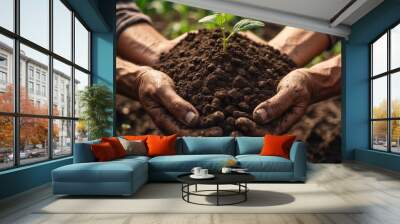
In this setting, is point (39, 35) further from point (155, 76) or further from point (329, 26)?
point (329, 26)

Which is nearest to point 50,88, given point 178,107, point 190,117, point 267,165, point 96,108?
point 96,108

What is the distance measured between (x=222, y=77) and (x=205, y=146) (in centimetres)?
251

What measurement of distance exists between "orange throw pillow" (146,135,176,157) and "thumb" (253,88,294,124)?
2701 millimetres

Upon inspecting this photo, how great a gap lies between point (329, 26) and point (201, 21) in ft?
9.32

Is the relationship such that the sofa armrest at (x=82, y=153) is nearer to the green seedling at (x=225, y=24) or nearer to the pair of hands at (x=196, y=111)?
the pair of hands at (x=196, y=111)

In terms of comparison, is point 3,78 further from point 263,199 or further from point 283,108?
point 283,108

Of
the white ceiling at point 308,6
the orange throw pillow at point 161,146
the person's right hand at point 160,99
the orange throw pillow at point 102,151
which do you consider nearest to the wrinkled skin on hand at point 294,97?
the person's right hand at point 160,99

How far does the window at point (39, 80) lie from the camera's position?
15.5 feet

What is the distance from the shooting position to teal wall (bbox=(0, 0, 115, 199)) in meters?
5.41

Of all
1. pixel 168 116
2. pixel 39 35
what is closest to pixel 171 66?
pixel 168 116

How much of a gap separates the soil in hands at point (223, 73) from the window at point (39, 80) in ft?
7.41

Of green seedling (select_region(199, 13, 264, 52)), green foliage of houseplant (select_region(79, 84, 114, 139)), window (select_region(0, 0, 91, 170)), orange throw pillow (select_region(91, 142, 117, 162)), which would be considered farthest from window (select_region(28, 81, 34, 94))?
green seedling (select_region(199, 13, 264, 52))

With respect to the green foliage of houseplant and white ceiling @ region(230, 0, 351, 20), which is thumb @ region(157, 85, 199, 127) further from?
white ceiling @ region(230, 0, 351, 20)

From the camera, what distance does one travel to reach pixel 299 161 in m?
5.73
